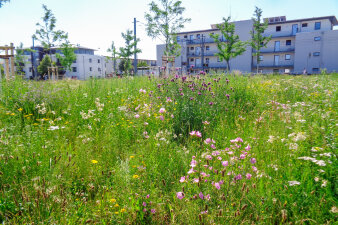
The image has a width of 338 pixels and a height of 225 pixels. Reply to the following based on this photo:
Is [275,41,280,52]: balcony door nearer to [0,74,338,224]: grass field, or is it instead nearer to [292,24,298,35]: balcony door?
[292,24,298,35]: balcony door

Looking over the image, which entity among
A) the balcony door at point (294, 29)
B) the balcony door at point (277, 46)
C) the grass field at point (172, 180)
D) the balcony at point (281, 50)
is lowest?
the grass field at point (172, 180)

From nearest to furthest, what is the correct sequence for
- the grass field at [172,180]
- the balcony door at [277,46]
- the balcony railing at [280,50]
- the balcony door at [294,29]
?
the grass field at [172,180] < the balcony railing at [280,50] < the balcony door at [294,29] < the balcony door at [277,46]

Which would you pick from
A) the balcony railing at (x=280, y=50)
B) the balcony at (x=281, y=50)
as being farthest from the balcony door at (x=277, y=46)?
the balcony at (x=281, y=50)

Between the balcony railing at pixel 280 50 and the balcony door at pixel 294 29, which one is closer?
the balcony railing at pixel 280 50

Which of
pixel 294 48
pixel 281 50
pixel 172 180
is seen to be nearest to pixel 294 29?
pixel 294 48

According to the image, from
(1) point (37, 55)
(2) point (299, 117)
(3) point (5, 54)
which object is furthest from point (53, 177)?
(1) point (37, 55)

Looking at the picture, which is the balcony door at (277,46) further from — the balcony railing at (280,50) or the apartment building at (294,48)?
the balcony railing at (280,50)

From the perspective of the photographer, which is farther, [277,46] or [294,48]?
[277,46]

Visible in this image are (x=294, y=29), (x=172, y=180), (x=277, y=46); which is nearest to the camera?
(x=172, y=180)

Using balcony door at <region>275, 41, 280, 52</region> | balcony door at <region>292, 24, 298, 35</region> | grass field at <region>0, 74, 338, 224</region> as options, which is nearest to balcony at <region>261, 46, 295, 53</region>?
balcony door at <region>275, 41, 280, 52</region>

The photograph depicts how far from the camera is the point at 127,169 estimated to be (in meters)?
2.25

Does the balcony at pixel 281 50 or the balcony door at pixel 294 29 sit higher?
the balcony door at pixel 294 29

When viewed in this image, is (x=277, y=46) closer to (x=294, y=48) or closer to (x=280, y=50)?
(x=280, y=50)

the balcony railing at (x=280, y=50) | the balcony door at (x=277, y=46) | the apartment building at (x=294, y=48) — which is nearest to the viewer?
the apartment building at (x=294, y=48)
